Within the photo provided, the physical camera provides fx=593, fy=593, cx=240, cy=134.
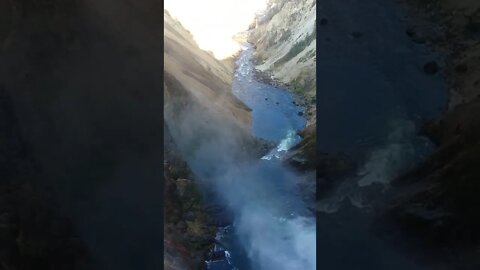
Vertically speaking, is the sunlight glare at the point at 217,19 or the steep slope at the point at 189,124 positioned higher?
the sunlight glare at the point at 217,19

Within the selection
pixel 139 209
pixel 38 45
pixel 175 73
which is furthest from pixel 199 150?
pixel 38 45

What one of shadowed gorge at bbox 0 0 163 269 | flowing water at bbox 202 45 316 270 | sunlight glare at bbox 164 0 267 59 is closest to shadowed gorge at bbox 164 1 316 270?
flowing water at bbox 202 45 316 270

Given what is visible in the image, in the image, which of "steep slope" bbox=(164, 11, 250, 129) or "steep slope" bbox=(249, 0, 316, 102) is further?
"steep slope" bbox=(249, 0, 316, 102)

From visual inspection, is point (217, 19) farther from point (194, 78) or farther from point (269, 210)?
point (269, 210)

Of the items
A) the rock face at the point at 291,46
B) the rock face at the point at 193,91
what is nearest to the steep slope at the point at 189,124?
the rock face at the point at 193,91

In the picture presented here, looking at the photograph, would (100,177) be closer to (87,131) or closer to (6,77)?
(87,131)

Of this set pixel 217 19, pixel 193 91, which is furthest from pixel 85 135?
pixel 217 19

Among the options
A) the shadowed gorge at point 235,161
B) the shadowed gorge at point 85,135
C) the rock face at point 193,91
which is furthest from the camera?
the rock face at point 193,91

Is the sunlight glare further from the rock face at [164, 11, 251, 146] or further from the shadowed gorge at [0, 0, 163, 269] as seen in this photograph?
the shadowed gorge at [0, 0, 163, 269]

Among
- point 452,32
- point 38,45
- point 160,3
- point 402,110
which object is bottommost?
point 38,45

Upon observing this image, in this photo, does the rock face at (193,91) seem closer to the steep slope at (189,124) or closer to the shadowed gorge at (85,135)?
the steep slope at (189,124)

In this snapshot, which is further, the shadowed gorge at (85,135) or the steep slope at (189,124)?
the steep slope at (189,124)
